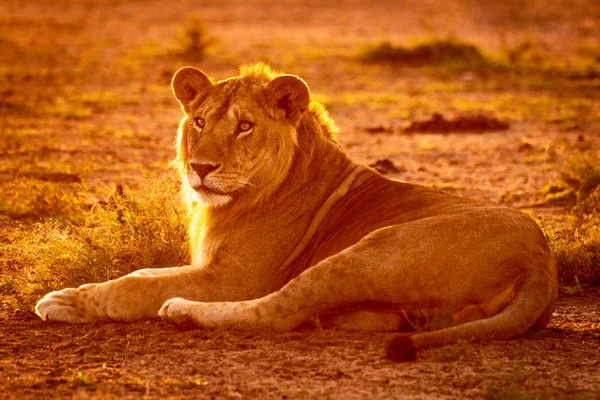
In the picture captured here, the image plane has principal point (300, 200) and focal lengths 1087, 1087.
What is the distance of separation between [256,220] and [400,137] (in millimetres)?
7077

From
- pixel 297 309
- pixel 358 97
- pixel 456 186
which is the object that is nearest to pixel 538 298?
pixel 297 309

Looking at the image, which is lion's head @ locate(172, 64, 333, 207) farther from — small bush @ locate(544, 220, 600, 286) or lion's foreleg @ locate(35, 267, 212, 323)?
small bush @ locate(544, 220, 600, 286)

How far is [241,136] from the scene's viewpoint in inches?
228

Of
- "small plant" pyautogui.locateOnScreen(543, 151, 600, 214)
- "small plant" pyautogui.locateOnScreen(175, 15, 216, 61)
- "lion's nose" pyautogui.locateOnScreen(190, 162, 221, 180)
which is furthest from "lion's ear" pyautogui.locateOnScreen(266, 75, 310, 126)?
"small plant" pyautogui.locateOnScreen(175, 15, 216, 61)

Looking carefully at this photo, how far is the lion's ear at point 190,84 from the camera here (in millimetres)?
6082

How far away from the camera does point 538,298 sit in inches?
199

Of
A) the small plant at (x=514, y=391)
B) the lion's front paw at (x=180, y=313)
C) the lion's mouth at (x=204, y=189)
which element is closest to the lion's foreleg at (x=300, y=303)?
the lion's front paw at (x=180, y=313)

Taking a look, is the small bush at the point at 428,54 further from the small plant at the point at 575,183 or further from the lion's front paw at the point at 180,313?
the lion's front paw at the point at 180,313

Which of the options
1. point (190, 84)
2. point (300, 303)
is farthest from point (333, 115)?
point (300, 303)

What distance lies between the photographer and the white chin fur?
18.9ft

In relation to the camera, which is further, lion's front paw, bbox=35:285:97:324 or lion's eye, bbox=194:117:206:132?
lion's eye, bbox=194:117:206:132

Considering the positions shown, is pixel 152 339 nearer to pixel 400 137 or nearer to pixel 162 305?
pixel 162 305

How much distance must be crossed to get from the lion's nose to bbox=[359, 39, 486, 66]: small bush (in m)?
14.1

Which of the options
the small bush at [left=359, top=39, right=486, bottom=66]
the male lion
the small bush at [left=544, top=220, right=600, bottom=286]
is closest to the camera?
the male lion
